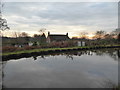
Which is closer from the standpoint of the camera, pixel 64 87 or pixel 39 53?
pixel 64 87

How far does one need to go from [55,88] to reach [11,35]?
64790 mm

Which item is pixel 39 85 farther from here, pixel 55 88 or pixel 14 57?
pixel 14 57

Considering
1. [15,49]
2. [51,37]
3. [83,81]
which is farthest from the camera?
[51,37]

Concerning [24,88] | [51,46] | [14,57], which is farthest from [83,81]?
[51,46]

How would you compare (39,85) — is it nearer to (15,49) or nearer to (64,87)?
(64,87)

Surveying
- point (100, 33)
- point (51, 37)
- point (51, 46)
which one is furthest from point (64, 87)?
point (100, 33)

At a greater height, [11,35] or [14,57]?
[11,35]

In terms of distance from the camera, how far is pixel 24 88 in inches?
310

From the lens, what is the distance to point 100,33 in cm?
6531

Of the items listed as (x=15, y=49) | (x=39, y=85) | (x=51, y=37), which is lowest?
(x=39, y=85)

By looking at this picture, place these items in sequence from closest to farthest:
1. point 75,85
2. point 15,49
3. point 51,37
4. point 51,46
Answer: point 75,85 → point 15,49 → point 51,46 → point 51,37

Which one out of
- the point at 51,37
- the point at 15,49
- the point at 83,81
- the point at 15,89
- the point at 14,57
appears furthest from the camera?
the point at 51,37

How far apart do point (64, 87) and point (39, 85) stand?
6.16ft

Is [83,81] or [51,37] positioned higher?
[51,37]
